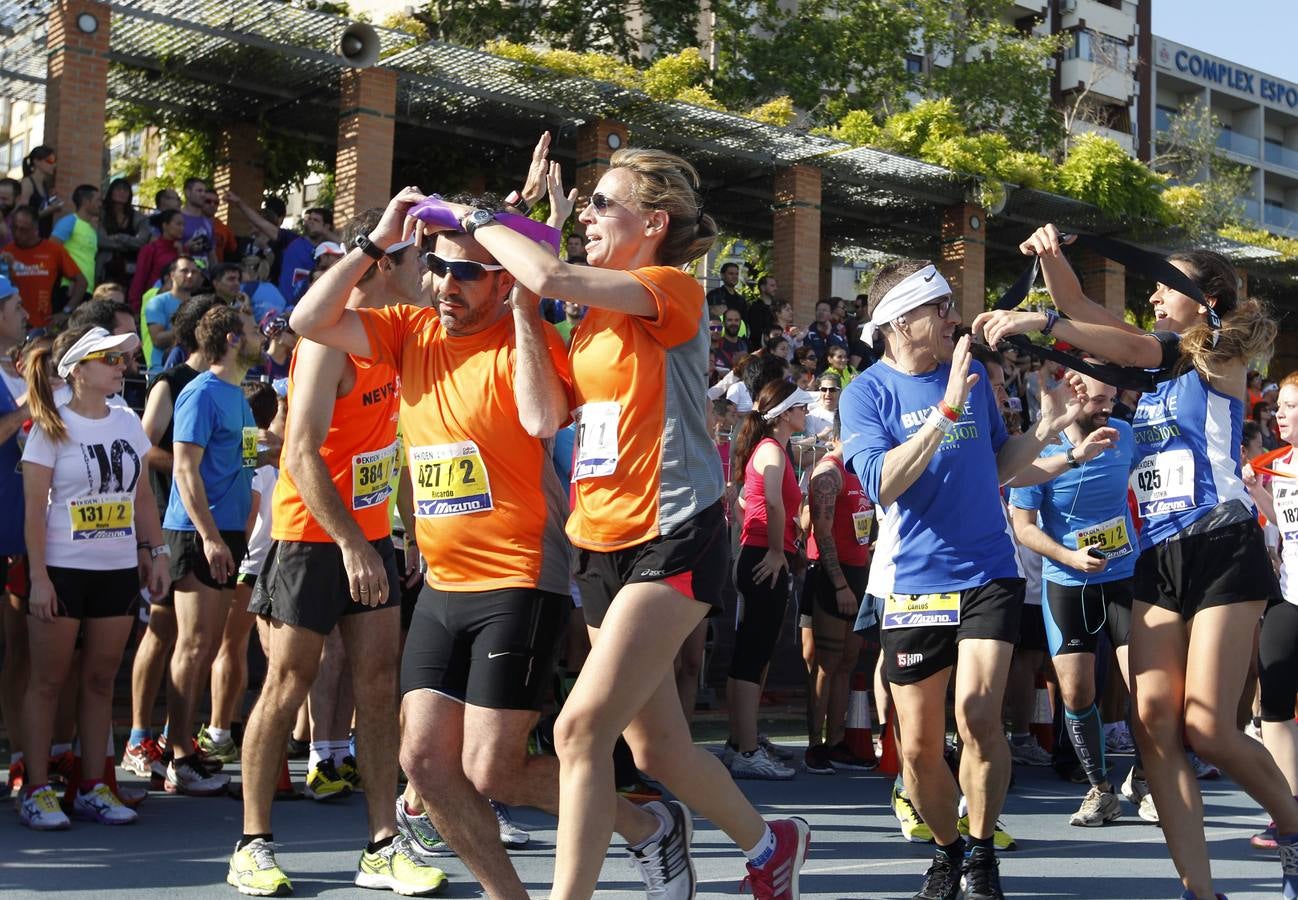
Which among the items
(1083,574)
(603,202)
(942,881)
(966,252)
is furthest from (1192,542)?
(966,252)

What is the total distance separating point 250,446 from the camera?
709cm

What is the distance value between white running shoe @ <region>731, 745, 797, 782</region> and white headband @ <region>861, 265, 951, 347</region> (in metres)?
3.50

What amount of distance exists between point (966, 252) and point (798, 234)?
145 inches

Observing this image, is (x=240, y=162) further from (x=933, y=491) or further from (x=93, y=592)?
(x=933, y=491)

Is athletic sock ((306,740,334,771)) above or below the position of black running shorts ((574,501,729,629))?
below

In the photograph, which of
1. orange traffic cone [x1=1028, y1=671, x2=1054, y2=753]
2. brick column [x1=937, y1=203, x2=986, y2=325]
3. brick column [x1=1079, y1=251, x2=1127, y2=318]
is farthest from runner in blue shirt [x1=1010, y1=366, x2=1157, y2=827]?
brick column [x1=1079, y1=251, x2=1127, y2=318]

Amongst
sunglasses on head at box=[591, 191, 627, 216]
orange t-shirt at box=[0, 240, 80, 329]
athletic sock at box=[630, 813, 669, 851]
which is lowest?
athletic sock at box=[630, 813, 669, 851]

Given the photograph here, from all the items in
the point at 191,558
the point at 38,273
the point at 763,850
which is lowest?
the point at 763,850

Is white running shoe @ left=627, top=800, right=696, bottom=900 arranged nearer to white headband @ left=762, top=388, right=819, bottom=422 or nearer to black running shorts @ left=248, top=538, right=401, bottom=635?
black running shorts @ left=248, top=538, right=401, bottom=635

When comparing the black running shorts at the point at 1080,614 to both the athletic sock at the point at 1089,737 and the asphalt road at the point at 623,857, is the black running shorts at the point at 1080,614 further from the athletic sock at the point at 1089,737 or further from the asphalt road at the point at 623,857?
the asphalt road at the point at 623,857

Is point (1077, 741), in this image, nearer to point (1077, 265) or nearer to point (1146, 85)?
point (1077, 265)

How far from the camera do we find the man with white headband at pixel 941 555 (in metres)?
4.78

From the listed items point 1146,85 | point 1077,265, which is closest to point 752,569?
point 1077,265

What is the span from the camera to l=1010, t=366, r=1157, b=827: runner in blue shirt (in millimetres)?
7031
